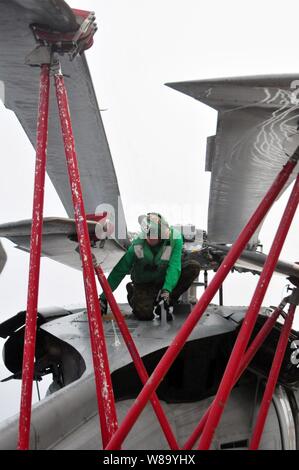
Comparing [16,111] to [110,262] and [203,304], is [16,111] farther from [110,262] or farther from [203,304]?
[203,304]

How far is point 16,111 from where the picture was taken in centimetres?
757

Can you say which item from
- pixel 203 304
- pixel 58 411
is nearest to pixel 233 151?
pixel 203 304

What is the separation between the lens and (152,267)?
6.77 metres

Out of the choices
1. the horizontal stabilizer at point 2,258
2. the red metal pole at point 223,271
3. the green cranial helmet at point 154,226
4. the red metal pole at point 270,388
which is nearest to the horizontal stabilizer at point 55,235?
the green cranial helmet at point 154,226

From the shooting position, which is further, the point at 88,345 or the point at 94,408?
the point at 88,345

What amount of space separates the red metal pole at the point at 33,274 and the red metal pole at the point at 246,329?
4.57 feet

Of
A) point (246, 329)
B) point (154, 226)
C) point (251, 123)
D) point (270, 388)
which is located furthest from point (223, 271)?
point (154, 226)

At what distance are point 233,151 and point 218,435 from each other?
3.55 metres

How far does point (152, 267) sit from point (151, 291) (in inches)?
14.8

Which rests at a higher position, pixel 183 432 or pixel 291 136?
pixel 291 136

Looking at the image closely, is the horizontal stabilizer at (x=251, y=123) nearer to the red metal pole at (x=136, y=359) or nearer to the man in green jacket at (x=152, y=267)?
the man in green jacket at (x=152, y=267)

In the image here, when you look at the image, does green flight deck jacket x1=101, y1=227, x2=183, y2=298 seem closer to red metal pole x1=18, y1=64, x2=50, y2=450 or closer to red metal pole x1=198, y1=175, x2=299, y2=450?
red metal pole x1=198, y1=175, x2=299, y2=450

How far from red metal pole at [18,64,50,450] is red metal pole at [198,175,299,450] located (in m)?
1.39

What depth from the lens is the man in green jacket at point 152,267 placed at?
6.35 metres
